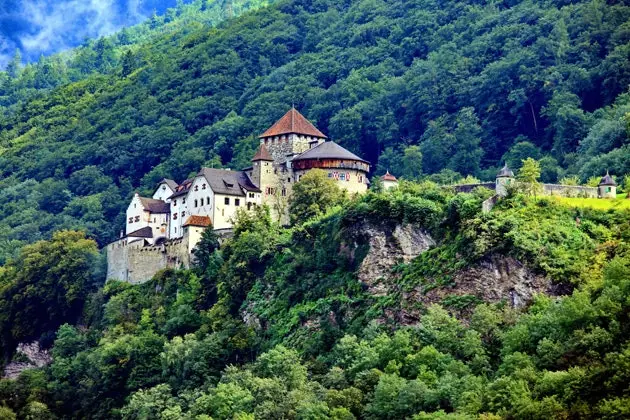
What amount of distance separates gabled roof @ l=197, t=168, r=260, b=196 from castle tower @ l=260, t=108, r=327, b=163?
381 centimetres

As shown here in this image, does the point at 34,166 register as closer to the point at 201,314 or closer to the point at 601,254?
the point at 201,314

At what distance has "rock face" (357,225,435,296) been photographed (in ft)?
272

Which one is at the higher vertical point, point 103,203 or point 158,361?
point 103,203

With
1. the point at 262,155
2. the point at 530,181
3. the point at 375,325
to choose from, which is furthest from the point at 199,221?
the point at 530,181

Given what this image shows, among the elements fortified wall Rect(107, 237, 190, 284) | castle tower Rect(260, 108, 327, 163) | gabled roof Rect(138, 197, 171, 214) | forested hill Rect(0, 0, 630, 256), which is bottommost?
fortified wall Rect(107, 237, 190, 284)

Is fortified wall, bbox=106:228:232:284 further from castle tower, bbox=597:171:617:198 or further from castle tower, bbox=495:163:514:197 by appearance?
castle tower, bbox=597:171:617:198

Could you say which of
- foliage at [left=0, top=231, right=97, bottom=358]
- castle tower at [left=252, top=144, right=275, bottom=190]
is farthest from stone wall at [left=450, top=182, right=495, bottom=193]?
foliage at [left=0, top=231, right=97, bottom=358]

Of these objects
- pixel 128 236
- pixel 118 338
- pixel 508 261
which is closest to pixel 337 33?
pixel 128 236

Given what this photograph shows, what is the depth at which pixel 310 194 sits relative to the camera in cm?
9581

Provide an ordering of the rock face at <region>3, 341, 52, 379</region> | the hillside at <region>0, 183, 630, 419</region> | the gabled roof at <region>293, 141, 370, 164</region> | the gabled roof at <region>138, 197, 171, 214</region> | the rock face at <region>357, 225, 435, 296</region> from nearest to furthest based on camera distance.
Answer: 1. the hillside at <region>0, 183, 630, 419</region>
2. the rock face at <region>357, 225, 435, 296</region>
3. the gabled roof at <region>293, 141, 370, 164</region>
4. the gabled roof at <region>138, 197, 171, 214</region>
5. the rock face at <region>3, 341, 52, 379</region>

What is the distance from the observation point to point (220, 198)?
3912 inches

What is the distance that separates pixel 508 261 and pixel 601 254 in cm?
518

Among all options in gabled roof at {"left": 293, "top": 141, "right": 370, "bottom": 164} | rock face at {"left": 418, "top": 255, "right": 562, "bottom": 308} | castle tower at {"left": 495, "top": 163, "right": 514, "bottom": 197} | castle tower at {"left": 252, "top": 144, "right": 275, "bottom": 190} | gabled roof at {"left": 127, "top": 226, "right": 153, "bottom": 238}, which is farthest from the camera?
gabled roof at {"left": 127, "top": 226, "right": 153, "bottom": 238}

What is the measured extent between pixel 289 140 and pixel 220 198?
8949mm
